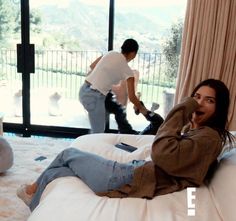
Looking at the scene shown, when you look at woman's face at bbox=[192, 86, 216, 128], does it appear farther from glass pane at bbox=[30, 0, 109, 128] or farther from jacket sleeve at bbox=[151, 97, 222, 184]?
glass pane at bbox=[30, 0, 109, 128]

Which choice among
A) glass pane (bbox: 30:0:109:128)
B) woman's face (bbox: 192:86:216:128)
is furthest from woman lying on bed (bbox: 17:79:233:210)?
glass pane (bbox: 30:0:109:128)

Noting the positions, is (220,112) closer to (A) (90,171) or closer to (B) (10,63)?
(A) (90,171)

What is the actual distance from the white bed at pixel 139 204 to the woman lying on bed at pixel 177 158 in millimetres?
55

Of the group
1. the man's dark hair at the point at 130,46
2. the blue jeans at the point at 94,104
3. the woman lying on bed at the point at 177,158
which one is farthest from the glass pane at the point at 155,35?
the woman lying on bed at the point at 177,158

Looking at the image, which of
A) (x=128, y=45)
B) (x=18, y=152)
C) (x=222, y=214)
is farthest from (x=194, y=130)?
Result: (x=18, y=152)

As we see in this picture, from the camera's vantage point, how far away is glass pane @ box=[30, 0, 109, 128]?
374 cm

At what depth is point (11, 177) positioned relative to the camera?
2570mm

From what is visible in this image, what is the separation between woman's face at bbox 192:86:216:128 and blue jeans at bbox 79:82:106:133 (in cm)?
144

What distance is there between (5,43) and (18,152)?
1438 mm

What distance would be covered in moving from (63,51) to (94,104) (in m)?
1.22

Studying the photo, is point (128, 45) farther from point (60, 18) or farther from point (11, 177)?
point (11, 177)

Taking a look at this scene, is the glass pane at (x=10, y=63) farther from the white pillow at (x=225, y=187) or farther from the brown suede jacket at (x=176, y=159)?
the white pillow at (x=225, y=187)

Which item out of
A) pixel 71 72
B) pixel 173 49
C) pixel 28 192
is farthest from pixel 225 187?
pixel 71 72

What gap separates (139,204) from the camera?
142 centimetres
